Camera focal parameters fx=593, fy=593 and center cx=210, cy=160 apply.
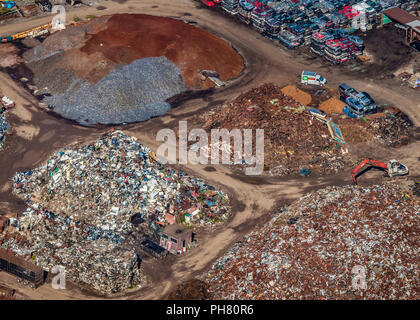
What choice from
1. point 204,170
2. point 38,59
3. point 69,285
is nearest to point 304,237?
point 204,170

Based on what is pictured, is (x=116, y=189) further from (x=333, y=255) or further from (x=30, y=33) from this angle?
(x=30, y=33)

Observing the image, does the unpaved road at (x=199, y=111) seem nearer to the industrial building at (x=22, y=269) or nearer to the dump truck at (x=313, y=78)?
the industrial building at (x=22, y=269)

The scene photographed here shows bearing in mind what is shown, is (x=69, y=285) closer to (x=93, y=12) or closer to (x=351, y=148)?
(x=351, y=148)

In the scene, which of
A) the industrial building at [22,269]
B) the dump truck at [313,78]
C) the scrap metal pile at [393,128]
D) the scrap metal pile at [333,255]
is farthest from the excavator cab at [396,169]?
the industrial building at [22,269]

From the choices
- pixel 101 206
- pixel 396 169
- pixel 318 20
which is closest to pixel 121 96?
pixel 101 206

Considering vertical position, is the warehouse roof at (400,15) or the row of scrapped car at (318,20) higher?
the warehouse roof at (400,15)

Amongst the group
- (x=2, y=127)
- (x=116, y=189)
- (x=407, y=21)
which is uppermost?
(x=407, y=21)
